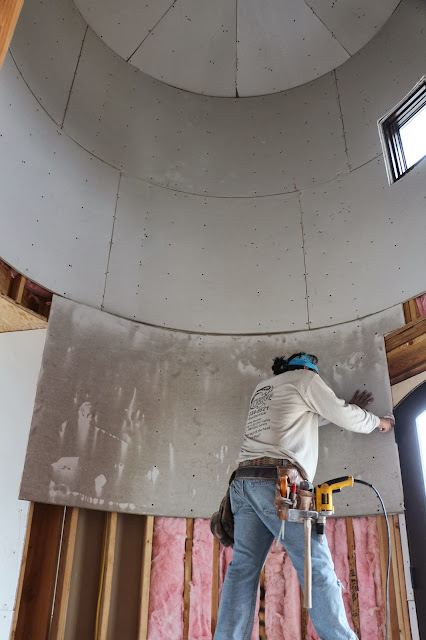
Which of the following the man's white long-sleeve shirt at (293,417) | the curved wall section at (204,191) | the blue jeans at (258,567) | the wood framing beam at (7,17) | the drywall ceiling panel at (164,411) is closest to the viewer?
the wood framing beam at (7,17)

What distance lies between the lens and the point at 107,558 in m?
3.23

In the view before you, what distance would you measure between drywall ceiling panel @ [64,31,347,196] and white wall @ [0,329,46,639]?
1.69m

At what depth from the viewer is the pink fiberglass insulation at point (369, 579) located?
298cm

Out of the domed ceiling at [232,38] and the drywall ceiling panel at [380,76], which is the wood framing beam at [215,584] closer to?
the drywall ceiling panel at [380,76]

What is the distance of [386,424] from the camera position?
10.2ft

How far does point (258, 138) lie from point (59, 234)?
195cm

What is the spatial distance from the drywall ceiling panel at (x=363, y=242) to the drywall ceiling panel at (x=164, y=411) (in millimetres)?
180

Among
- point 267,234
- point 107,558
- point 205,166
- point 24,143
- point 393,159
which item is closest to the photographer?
point 107,558

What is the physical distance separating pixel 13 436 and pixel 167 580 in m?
1.25

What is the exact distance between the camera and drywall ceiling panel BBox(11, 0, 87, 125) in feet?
12.8

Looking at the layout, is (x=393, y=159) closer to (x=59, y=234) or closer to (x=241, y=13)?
(x=241, y=13)

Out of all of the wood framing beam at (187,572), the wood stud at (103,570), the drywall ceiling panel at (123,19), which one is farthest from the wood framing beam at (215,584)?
the drywall ceiling panel at (123,19)

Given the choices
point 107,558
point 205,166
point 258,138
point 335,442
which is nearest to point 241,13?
point 258,138

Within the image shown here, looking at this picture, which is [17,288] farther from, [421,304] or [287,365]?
[421,304]
